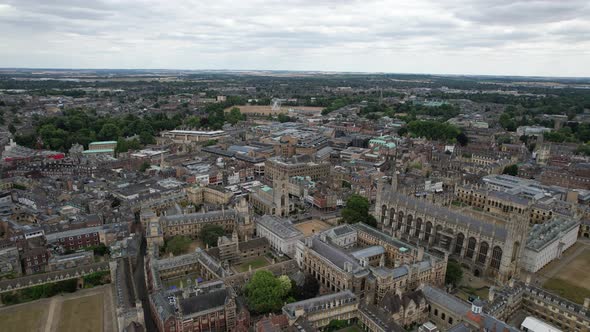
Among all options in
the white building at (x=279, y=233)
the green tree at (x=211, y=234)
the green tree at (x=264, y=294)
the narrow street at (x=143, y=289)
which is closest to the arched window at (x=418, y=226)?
the white building at (x=279, y=233)

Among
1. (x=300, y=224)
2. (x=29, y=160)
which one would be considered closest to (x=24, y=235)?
(x=300, y=224)

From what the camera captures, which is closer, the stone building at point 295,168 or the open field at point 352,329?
the open field at point 352,329

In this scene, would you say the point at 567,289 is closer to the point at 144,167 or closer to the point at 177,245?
the point at 177,245

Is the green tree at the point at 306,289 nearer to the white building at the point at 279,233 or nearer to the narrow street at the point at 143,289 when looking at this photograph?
the white building at the point at 279,233

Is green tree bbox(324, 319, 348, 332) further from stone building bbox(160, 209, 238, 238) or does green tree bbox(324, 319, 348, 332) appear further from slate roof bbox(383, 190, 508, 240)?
stone building bbox(160, 209, 238, 238)

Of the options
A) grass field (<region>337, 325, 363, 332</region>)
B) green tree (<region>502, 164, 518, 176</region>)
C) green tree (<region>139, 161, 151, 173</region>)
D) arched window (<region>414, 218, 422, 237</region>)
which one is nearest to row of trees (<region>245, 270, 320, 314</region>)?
grass field (<region>337, 325, 363, 332</region>)

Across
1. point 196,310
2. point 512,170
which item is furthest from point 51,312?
point 512,170
